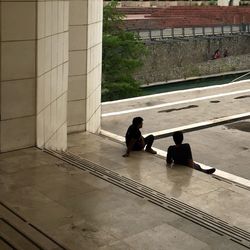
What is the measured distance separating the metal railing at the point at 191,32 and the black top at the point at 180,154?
88.7 feet

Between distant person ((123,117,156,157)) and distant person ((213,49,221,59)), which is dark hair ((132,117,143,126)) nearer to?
distant person ((123,117,156,157))

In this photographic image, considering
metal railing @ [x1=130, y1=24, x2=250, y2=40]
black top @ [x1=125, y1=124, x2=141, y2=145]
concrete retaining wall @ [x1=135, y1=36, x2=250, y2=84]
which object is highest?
metal railing @ [x1=130, y1=24, x2=250, y2=40]

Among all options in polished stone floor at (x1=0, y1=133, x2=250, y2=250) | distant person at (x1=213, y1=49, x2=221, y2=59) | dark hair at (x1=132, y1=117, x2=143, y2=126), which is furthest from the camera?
distant person at (x1=213, y1=49, x2=221, y2=59)

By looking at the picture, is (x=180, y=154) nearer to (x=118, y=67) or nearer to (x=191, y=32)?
(x=118, y=67)

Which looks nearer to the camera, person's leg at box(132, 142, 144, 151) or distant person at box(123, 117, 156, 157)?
distant person at box(123, 117, 156, 157)

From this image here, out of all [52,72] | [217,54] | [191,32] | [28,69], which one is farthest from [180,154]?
[217,54]

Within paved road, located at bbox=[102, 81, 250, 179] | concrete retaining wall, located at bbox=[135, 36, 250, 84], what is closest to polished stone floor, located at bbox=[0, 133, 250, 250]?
paved road, located at bbox=[102, 81, 250, 179]

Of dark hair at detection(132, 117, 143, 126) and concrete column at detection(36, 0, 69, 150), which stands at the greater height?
concrete column at detection(36, 0, 69, 150)

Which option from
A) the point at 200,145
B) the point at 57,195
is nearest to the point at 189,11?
the point at 200,145

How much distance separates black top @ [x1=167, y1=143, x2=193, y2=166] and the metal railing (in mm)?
27047

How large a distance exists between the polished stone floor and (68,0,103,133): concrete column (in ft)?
9.74

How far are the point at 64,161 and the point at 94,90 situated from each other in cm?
497

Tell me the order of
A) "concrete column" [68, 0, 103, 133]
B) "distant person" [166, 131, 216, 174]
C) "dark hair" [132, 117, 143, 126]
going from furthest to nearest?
"concrete column" [68, 0, 103, 133]
"dark hair" [132, 117, 143, 126]
"distant person" [166, 131, 216, 174]

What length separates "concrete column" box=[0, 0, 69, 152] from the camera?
827 centimetres
